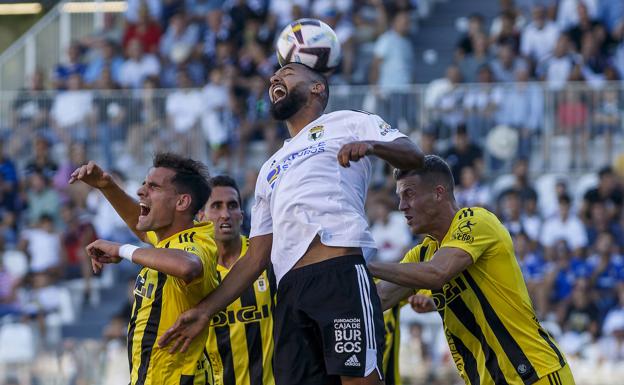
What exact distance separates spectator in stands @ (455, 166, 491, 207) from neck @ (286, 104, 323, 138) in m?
Result: 9.44

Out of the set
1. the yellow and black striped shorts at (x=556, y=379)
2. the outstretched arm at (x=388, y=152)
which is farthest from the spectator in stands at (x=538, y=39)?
the outstretched arm at (x=388, y=152)

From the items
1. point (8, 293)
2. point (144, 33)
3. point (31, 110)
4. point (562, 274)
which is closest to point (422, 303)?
point (562, 274)

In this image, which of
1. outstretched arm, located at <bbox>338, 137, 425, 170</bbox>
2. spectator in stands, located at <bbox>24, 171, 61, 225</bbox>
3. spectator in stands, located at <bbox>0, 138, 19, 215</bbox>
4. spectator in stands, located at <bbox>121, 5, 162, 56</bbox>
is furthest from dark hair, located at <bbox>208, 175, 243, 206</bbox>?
spectator in stands, located at <bbox>121, 5, 162, 56</bbox>

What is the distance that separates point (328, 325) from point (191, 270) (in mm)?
895

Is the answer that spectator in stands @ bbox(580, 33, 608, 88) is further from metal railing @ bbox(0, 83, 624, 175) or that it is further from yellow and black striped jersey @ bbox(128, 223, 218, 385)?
yellow and black striped jersey @ bbox(128, 223, 218, 385)

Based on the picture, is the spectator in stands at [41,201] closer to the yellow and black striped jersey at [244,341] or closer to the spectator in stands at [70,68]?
the spectator in stands at [70,68]

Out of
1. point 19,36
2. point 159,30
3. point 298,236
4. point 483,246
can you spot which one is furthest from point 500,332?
point 19,36

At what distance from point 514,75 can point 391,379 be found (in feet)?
29.0

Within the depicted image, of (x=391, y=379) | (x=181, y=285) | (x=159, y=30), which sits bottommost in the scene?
(x=391, y=379)

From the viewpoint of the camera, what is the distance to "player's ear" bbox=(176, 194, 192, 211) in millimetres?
8008

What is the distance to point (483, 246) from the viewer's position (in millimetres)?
7836

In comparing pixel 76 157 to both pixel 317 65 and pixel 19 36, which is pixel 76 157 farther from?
pixel 317 65

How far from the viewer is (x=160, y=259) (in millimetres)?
7281

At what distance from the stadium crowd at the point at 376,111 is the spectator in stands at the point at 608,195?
0.02 meters
